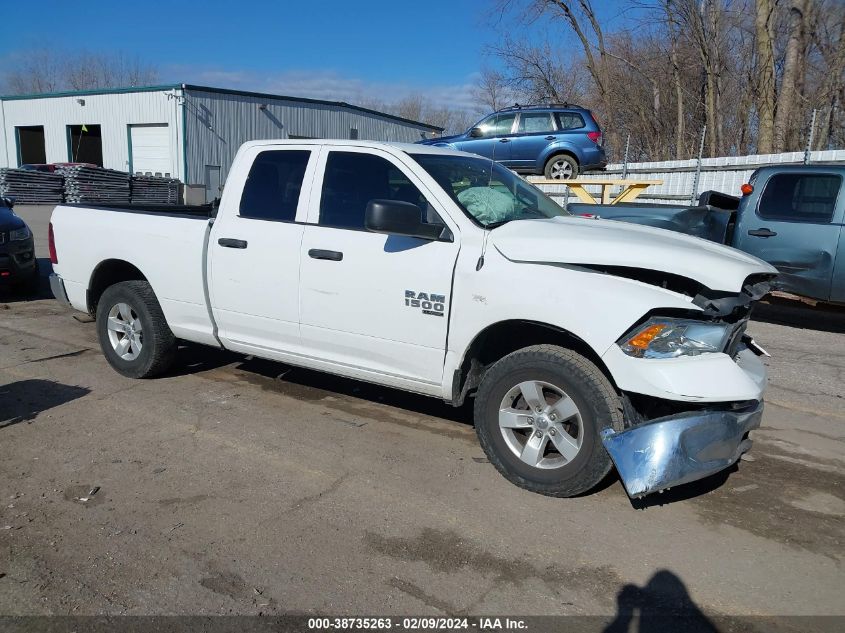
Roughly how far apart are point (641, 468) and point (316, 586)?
5.45 ft

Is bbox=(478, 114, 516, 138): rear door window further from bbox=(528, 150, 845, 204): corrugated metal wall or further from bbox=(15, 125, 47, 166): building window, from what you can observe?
bbox=(15, 125, 47, 166): building window

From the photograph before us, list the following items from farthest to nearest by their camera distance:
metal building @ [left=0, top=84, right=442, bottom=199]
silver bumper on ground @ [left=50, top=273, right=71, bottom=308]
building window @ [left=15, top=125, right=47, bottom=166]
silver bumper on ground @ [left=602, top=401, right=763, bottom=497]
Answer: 1. building window @ [left=15, top=125, right=47, bottom=166]
2. metal building @ [left=0, top=84, right=442, bottom=199]
3. silver bumper on ground @ [left=50, top=273, right=71, bottom=308]
4. silver bumper on ground @ [left=602, top=401, right=763, bottom=497]

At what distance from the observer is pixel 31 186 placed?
2747cm

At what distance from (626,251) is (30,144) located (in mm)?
47184

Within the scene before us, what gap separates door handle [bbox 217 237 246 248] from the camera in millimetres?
5137

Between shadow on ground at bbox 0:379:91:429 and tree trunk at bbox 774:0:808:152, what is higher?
tree trunk at bbox 774:0:808:152

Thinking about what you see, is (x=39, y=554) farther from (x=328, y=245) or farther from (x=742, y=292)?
(x=742, y=292)

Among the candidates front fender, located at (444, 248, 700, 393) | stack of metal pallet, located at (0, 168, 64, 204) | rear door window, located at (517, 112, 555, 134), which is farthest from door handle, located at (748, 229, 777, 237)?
stack of metal pallet, located at (0, 168, 64, 204)

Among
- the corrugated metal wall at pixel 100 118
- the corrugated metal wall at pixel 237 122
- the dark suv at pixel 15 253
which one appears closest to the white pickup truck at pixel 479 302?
the dark suv at pixel 15 253

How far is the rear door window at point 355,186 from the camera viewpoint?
469 centimetres

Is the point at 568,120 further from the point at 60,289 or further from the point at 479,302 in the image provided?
the point at 479,302

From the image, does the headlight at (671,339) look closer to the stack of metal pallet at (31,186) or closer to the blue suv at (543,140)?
the blue suv at (543,140)

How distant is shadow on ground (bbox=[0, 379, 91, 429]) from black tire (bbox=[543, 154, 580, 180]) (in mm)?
11077

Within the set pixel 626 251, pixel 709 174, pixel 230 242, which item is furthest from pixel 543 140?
pixel 626 251
